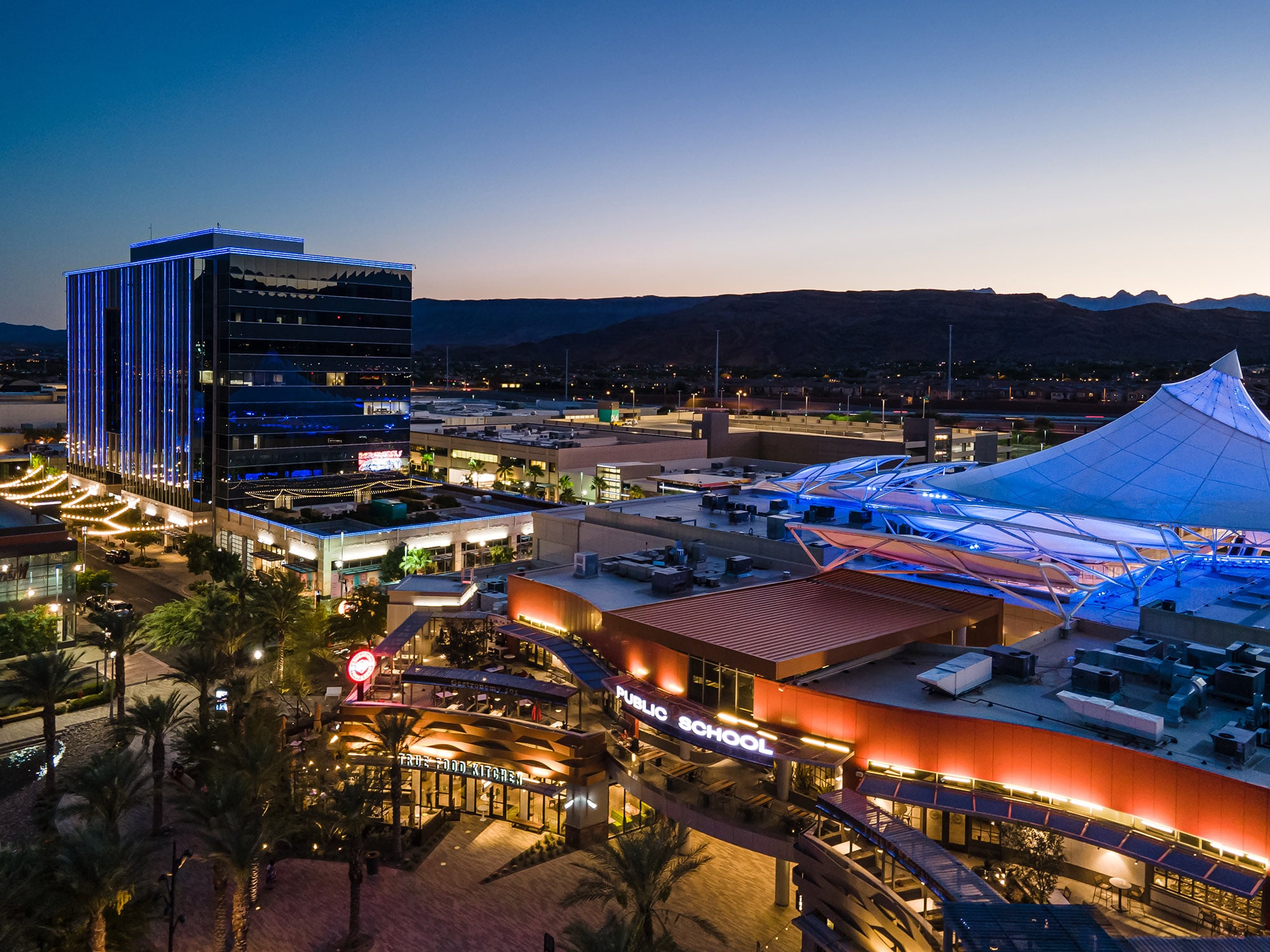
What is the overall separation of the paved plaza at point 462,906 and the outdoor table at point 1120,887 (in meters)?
10.1

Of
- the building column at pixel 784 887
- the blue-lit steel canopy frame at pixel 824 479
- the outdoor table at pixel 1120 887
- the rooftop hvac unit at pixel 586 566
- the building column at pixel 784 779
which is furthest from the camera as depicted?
the blue-lit steel canopy frame at pixel 824 479

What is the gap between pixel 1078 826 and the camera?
80.9ft

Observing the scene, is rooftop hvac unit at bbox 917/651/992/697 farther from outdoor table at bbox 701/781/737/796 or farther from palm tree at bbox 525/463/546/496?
palm tree at bbox 525/463/546/496

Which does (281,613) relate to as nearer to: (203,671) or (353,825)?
(203,671)

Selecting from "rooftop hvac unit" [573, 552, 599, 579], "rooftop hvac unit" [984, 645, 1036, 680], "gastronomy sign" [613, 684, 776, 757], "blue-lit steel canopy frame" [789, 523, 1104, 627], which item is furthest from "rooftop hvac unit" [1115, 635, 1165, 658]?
"rooftop hvac unit" [573, 552, 599, 579]

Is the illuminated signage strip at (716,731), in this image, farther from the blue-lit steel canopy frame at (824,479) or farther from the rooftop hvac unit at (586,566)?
the blue-lit steel canopy frame at (824,479)

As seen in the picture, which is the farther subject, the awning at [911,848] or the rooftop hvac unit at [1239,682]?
the rooftop hvac unit at [1239,682]

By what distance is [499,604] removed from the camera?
164 ft

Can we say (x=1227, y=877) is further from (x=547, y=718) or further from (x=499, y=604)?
(x=499, y=604)

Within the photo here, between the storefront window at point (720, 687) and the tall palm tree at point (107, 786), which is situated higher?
the storefront window at point (720, 687)

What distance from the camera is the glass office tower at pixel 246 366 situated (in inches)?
3415

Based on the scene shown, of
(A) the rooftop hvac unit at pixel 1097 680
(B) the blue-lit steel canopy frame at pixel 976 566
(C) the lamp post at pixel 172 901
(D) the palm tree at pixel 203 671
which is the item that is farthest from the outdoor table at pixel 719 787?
(D) the palm tree at pixel 203 671

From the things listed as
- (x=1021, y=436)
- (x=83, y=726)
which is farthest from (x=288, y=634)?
(x=1021, y=436)

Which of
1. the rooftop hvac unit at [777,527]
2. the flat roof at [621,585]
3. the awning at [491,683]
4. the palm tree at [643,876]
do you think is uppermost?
the rooftop hvac unit at [777,527]
